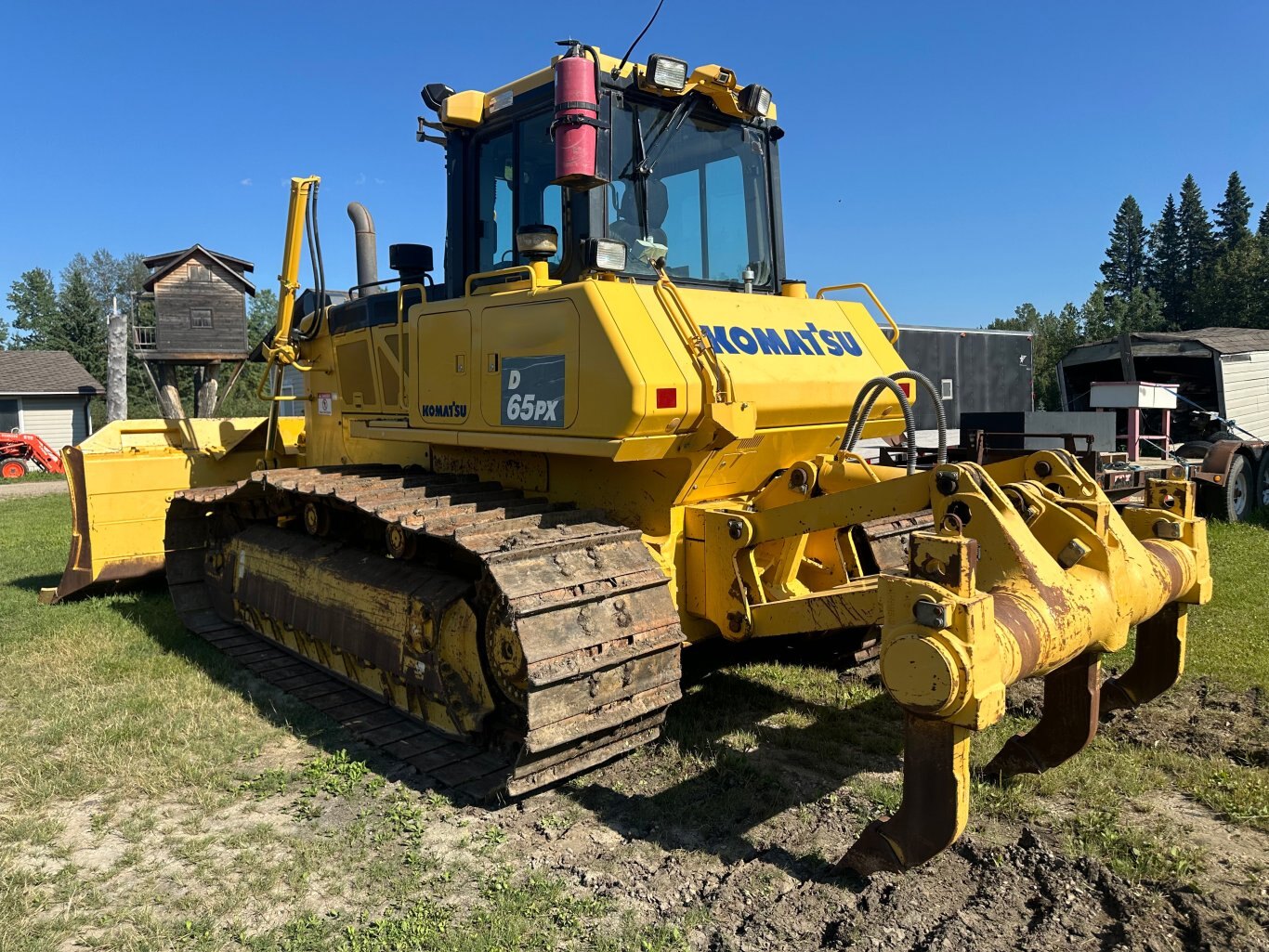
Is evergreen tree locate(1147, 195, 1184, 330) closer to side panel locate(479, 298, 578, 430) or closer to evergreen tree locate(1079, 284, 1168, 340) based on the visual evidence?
evergreen tree locate(1079, 284, 1168, 340)

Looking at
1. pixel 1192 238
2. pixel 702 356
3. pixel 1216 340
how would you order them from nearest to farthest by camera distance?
pixel 702 356, pixel 1216 340, pixel 1192 238

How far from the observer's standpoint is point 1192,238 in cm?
6969

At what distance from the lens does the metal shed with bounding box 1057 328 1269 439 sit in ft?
46.4

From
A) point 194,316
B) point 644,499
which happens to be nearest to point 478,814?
point 644,499

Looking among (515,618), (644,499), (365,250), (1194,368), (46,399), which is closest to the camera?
(515,618)

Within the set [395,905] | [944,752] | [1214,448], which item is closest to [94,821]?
[395,905]

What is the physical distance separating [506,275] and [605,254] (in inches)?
28.9

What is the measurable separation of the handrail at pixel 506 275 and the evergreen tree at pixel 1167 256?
2730 inches

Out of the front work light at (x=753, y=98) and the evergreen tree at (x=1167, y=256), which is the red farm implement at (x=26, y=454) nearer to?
the front work light at (x=753, y=98)

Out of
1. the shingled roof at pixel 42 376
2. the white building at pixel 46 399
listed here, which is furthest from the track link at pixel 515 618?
the white building at pixel 46 399

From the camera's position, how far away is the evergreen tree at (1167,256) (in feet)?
→ 215

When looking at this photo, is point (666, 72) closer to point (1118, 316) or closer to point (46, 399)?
point (46, 399)

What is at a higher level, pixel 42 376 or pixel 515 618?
pixel 42 376

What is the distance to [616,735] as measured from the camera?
4.11 m
